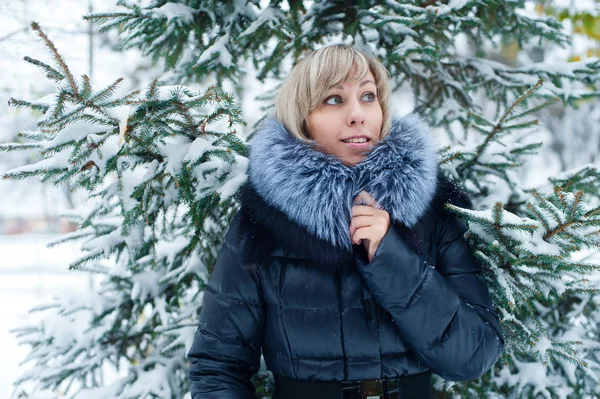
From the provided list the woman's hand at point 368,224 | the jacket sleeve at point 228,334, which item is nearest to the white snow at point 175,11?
the jacket sleeve at point 228,334

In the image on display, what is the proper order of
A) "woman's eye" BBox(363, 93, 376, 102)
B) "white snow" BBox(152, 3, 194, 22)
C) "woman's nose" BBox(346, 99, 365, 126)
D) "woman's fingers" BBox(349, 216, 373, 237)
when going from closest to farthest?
1. "woman's fingers" BBox(349, 216, 373, 237)
2. "woman's nose" BBox(346, 99, 365, 126)
3. "woman's eye" BBox(363, 93, 376, 102)
4. "white snow" BBox(152, 3, 194, 22)

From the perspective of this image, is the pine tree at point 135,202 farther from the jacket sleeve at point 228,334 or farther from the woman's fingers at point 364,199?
the woman's fingers at point 364,199

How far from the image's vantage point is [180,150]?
5.81 ft

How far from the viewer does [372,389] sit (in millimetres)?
1586

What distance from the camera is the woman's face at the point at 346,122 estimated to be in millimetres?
1728

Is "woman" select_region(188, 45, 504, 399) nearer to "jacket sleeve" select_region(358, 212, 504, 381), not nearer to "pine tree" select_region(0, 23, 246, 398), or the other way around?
"jacket sleeve" select_region(358, 212, 504, 381)

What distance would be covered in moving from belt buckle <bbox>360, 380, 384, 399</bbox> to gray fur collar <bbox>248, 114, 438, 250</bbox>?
19.9 inches

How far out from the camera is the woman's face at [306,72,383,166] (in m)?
1.73

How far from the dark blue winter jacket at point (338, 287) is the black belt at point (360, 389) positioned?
0.09ft

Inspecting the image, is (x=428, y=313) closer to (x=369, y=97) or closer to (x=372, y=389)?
(x=372, y=389)

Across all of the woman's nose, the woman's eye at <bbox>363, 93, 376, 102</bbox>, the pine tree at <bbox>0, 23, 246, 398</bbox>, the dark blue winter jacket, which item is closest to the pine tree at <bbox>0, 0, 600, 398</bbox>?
the pine tree at <bbox>0, 23, 246, 398</bbox>

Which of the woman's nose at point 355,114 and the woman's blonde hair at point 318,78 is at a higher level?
the woman's blonde hair at point 318,78

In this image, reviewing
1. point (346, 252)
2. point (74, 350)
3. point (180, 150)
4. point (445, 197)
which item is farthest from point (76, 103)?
point (74, 350)

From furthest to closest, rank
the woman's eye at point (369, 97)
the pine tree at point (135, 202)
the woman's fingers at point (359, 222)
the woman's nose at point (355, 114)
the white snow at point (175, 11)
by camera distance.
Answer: the white snow at point (175, 11), the woman's eye at point (369, 97), the woman's nose at point (355, 114), the woman's fingers at point (359, 222), the pine tree at point (135, 202)
